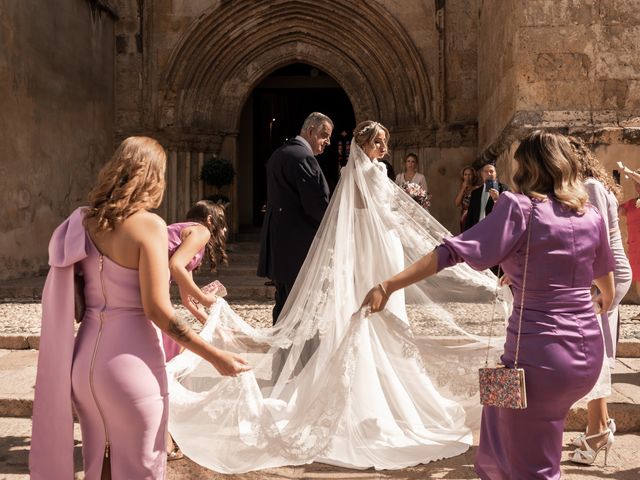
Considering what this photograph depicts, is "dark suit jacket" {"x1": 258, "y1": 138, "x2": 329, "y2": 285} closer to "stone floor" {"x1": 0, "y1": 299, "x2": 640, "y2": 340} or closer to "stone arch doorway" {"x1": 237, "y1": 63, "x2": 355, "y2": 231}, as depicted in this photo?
"stone floor" {"x1": 0, "y1": 299, "x2": 640, "y2": 340}

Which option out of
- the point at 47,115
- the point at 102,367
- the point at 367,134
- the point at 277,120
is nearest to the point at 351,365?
the point at 367,134

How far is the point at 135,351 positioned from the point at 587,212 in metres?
1.51

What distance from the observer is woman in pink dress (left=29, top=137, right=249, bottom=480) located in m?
2.24

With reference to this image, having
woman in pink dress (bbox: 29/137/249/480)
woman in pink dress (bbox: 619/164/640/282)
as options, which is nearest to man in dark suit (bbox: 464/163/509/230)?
woman in pink dress (bbox: 619/164/640/282)

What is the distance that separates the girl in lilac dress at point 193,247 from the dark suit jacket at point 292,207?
892mm

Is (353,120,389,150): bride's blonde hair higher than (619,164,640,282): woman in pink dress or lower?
higher

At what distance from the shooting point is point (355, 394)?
12.1 ft

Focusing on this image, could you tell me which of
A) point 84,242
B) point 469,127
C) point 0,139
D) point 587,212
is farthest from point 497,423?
point 469,127

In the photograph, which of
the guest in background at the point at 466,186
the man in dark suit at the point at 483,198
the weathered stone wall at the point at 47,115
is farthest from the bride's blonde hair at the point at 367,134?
the weathered stone wall at the point at 47,115

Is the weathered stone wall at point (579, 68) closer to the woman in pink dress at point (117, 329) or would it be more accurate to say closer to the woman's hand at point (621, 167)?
the woman's hand at point (621, 167)

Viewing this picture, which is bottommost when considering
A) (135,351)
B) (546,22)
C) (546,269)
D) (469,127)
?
(135,351)

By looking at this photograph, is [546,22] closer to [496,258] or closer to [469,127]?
[469,127]

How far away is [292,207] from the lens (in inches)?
188

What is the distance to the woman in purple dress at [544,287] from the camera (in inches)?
92.6
